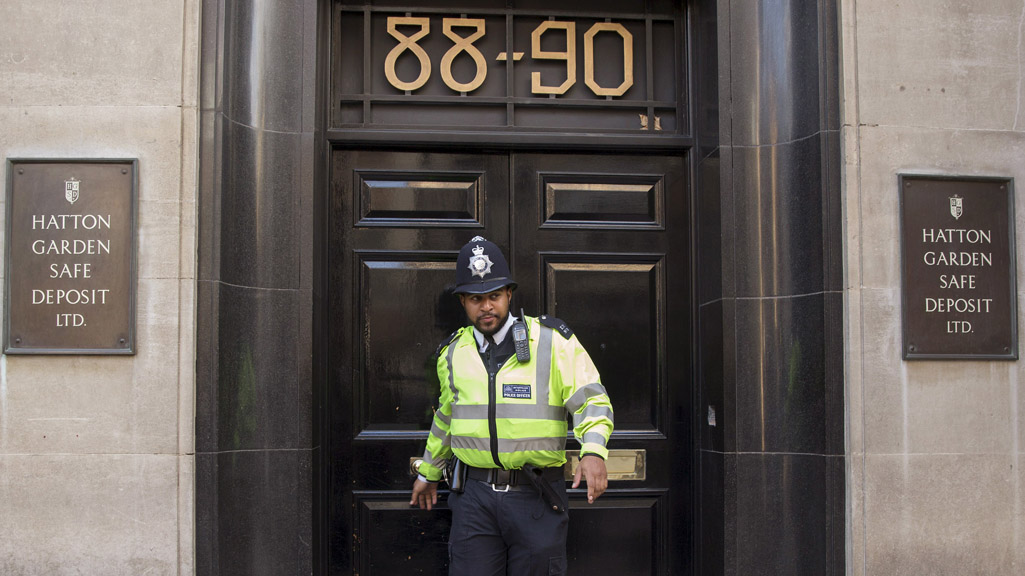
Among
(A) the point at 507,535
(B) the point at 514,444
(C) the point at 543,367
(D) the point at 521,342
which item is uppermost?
(D) the point at 521,342

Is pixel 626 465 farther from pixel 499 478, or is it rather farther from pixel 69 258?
pixel 69 258

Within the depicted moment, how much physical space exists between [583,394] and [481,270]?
773 mm

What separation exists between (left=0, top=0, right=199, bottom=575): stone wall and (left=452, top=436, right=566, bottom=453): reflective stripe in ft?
4.68

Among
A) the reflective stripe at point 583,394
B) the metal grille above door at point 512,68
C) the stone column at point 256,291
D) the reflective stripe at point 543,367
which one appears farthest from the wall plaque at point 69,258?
the reflective stripe at point 583,394

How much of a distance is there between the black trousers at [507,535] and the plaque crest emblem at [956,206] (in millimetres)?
2576

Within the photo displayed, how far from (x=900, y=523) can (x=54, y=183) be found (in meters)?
4.70

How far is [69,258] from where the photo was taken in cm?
418

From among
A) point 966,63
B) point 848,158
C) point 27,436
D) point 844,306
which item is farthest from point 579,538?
point 966,63

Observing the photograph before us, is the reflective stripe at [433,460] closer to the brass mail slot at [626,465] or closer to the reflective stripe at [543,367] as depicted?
the reflective stripe at [543,367]

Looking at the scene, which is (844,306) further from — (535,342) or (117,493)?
(117,493)

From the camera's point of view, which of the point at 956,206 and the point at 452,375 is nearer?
the point at 452,375

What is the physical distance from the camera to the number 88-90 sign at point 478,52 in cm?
495

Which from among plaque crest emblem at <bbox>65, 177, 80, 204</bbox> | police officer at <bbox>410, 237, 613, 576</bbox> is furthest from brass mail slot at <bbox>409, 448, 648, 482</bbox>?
plaque crest emblem at <bbox>65, 177, 80, 204</bbox>

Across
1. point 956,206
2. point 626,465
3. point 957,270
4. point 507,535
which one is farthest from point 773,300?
point 507,535
